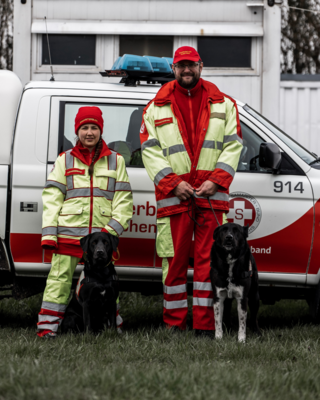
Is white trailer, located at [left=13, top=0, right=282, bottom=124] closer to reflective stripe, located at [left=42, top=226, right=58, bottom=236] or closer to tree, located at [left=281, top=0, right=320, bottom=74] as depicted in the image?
reflective stripe, located at [left=42, top=226, right=58, bottom=236]

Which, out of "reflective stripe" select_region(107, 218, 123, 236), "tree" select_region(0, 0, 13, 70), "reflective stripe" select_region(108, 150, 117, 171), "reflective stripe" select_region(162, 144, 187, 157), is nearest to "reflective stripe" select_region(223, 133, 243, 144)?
"reflective stripe" select_region(162, 144, 187, 157)

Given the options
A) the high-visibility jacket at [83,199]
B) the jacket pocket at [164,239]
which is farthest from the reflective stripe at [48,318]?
the jacket pocket at [164,239]

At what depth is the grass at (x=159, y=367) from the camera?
2.34m

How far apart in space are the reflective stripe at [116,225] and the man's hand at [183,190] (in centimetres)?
49

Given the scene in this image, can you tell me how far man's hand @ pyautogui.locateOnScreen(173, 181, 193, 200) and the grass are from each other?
3.21 ft

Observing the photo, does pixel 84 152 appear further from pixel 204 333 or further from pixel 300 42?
pixel 300 42

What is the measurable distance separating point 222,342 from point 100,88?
2253mm

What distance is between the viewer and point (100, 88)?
436 cm

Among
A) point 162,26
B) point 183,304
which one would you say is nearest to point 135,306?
point 183,304

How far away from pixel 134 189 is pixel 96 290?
0.87 m

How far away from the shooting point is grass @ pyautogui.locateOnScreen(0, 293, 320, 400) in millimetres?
2342

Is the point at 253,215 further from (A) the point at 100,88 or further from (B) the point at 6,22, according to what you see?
(B) the point at 6,22

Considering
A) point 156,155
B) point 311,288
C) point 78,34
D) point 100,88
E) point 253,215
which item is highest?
point 78,34

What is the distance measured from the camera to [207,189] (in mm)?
3764
